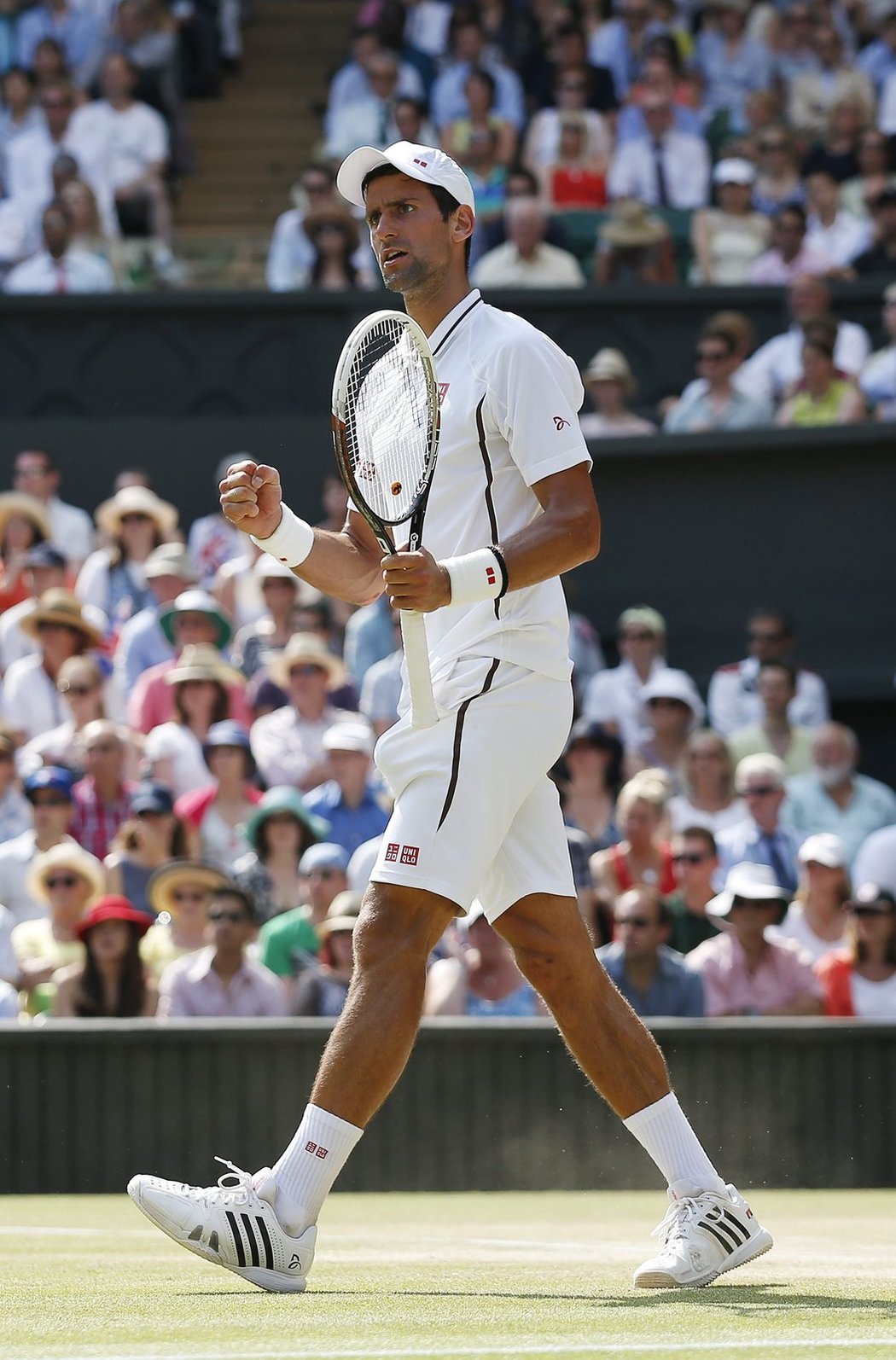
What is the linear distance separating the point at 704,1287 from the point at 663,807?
574 centimetres

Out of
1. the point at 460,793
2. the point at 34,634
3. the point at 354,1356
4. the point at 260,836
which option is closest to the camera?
the point at 354,1356

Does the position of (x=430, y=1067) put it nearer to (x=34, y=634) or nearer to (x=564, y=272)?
(x=34, y=634)

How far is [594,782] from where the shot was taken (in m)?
10.8

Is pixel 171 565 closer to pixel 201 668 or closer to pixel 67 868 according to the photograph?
pixel 201 668

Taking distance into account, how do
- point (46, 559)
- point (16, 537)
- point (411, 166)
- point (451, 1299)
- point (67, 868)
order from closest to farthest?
1. point (451, 1299)
2. point (411, 166)
3. point (67, 868)
4. point (46, 559)
5. point (16, 537)

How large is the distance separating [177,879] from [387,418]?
5.26 m

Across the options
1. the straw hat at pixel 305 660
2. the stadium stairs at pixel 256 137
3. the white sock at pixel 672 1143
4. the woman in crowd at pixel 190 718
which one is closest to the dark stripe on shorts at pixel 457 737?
the white sock at pixel 672 1143

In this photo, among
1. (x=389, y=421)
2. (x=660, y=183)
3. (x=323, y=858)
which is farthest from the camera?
(x=660, y=183)

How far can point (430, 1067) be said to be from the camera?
8.73m

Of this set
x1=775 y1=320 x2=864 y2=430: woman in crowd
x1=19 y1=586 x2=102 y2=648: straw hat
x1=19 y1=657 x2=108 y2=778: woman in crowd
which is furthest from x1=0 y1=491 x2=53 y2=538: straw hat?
x1=775 y1=320 x2=864 y2=430: woman in crowd

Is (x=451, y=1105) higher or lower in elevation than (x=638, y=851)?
lower

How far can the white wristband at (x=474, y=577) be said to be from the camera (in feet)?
14.6

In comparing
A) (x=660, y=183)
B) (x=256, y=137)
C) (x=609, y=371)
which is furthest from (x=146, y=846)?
(x=256, y=137)

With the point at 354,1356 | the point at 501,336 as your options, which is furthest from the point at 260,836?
the point at 354,1356
